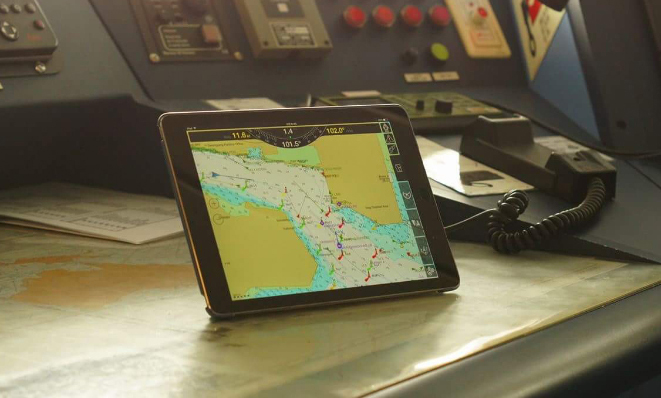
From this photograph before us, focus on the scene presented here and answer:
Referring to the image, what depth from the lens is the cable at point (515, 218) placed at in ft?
3.37

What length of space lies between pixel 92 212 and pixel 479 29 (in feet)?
3.17

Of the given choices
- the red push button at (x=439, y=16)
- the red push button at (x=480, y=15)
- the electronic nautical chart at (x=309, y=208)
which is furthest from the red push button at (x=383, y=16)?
the electronic nautical chart at (x=309, y=208)

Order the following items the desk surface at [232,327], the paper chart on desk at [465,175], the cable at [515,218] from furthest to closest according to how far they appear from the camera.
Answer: the paper chart on desk at [465,175] < the cable at [515,218] < the desk surface at [232,327]

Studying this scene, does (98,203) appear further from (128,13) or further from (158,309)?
(158,309)

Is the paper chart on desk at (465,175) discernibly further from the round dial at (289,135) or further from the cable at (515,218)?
the round dial at (289,135)

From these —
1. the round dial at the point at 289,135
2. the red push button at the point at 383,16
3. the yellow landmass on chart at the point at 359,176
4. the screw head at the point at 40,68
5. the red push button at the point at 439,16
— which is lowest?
the red push button at the point at 439,16

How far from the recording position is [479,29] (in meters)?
1.85

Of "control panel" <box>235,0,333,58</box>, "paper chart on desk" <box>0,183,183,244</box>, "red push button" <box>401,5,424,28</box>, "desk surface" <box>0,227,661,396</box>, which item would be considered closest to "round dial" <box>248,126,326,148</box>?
"desk surface" <box>0,227,661,396</box>

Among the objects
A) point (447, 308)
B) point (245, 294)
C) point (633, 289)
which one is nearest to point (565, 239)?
point (633, 289)

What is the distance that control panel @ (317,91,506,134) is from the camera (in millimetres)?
1437

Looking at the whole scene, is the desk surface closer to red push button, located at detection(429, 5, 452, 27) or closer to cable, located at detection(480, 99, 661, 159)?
cable, located at detection(480, 99, 661, 159)

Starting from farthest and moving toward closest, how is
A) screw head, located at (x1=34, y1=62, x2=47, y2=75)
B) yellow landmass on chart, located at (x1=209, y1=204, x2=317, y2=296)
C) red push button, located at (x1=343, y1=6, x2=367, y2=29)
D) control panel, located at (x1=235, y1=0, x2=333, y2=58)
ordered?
red push button, located at (x1=343, y1=6, x2=367, y2=29) < control panel, located at (x1=235, y1=0, x2=333, y2=58) < screw head, located at (x1=34, y1=62, x2=47, y2=75) < yellow landmass on chart, located at (x1=209, y1=204, x2=317, y2=296)

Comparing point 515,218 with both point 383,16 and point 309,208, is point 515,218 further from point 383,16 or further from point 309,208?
point 383,16

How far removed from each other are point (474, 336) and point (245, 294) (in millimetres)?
199
